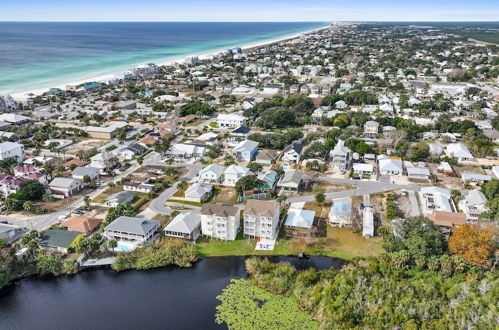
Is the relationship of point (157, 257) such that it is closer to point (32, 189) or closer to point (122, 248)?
point (122, 248)

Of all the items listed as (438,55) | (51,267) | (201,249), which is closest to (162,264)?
(201,249)

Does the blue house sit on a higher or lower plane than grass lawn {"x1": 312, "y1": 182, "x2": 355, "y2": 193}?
higher

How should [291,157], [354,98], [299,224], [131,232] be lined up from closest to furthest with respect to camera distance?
[131,232], [299,224], [291,157], [354,98]

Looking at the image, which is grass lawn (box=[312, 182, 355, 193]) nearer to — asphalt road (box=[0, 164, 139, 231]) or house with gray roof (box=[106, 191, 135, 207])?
house with gray roof (box=[106, 191, 135, 207])

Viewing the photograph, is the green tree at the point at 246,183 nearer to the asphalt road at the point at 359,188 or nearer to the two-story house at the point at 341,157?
the asphalt road at the point at 359,188

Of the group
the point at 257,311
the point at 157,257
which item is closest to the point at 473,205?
the point at 257,311

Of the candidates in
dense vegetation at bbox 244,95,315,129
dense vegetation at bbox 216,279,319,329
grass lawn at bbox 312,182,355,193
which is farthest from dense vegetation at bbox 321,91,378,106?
dense vegetation at bbox 216,279,319,329

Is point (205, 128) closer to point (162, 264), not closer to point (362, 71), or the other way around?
point (162, 264)
